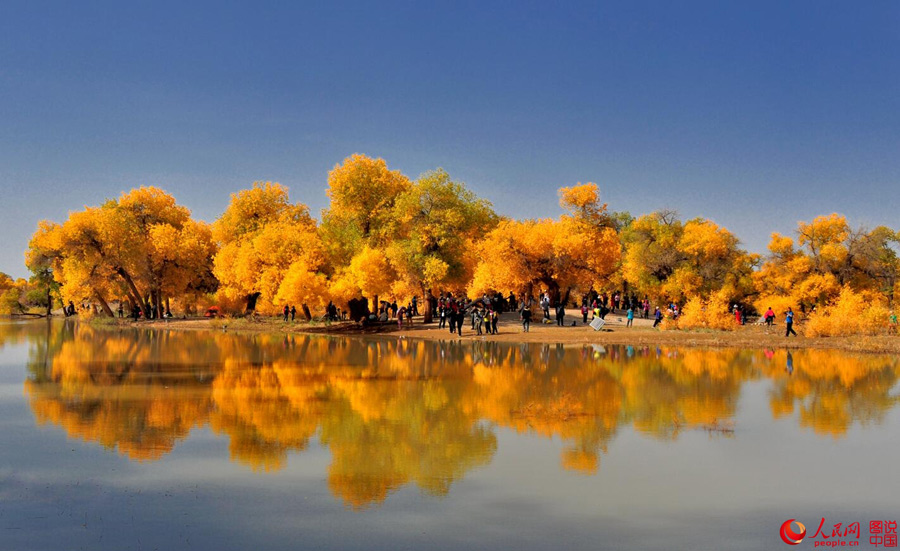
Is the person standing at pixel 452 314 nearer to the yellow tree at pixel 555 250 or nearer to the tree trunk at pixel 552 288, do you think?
the yellow tree at pixel 555 250

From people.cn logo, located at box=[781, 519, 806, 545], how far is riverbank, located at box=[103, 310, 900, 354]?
26253 millimetres

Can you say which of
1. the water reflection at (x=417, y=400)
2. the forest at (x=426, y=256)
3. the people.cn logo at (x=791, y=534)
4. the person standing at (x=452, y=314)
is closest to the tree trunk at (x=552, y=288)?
the forest at (x=426, y=256)

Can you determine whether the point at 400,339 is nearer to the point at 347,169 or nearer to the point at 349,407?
the point at 347,169

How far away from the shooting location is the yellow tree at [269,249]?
165ft

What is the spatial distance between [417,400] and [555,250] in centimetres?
3527

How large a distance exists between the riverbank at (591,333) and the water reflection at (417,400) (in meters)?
3.77

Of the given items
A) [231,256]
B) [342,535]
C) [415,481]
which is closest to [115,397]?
[415,481]

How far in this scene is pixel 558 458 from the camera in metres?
11.6

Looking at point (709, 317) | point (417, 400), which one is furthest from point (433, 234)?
point (417, 400)

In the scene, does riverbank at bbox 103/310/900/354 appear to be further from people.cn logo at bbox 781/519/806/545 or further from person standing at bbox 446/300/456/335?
people.cn logo at bbox 781/519/806/545

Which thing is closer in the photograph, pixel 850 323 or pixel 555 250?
pixel 850 323

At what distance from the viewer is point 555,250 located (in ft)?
169

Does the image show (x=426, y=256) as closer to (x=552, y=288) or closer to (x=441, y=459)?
(x=552, y=288)

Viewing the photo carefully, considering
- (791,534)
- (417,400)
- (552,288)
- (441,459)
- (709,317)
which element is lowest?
(791,534)
